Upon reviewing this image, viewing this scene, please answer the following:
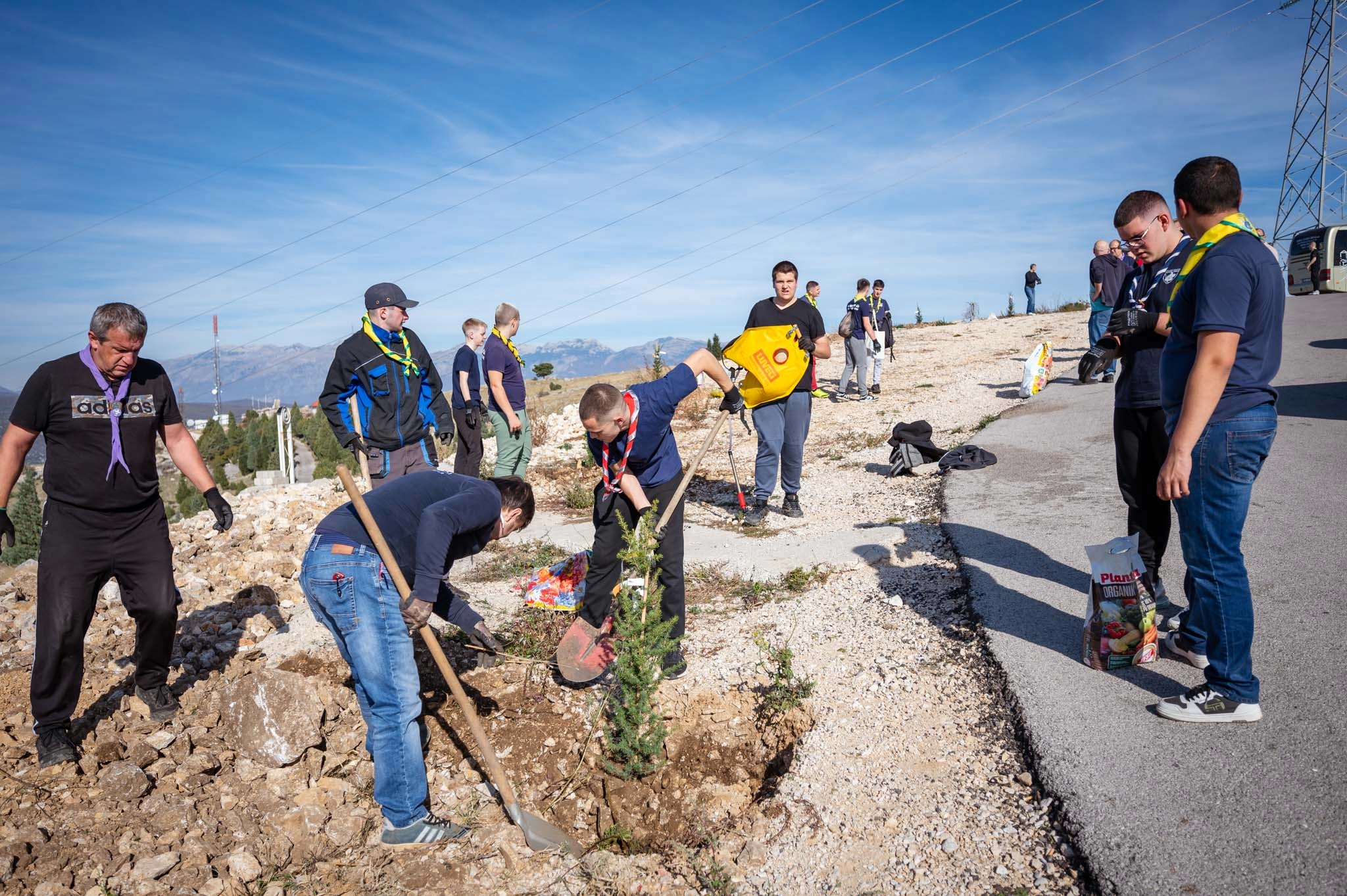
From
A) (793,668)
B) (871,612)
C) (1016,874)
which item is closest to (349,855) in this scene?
(793,668)

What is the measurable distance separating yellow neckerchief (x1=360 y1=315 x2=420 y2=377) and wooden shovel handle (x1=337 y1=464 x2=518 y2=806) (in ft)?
7.80

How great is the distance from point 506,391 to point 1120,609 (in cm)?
558

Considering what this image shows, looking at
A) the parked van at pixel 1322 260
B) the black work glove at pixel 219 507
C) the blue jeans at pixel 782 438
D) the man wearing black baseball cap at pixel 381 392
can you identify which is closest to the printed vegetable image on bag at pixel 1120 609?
the blue jeans at pixel 782 438

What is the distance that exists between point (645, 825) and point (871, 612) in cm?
203

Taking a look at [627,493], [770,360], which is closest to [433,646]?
[627,493]

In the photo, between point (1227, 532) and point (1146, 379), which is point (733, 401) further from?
point (1227, 532)

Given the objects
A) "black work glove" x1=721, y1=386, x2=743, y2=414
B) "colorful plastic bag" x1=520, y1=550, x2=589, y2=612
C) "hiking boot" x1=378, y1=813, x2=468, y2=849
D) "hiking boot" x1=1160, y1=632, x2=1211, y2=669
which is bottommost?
"hiking boot" x1=378, y1=813, x2=468, y2=849

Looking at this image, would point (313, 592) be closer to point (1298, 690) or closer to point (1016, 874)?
point (1016, 874)

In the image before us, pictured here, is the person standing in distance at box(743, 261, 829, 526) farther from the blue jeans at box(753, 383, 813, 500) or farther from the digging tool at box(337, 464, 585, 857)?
the digging tool at box(337, 464, 585, 857)

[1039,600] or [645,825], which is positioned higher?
[1039,600]

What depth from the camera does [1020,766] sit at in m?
3.10

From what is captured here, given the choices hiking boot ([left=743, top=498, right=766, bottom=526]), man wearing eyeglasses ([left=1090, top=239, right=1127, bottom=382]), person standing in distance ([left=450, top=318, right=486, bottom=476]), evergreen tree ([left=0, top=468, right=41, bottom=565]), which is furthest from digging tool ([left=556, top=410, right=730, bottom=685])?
evergreen tree ([left=0, top=468, right=41, bottom=565])

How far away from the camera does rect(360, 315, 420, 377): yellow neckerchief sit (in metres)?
5.45

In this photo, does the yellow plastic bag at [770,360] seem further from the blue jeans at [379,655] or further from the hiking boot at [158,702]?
the hiking boot at [158,702]
